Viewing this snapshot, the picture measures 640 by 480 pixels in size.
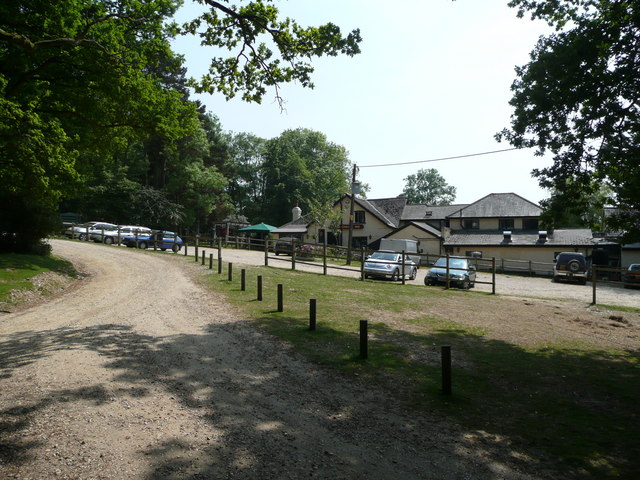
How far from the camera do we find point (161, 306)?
12258 millimetres

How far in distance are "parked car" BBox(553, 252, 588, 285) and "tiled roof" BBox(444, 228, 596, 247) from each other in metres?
10.3

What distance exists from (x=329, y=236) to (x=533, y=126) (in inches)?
1623

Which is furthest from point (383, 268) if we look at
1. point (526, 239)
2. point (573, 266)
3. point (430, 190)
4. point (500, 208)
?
point (430, 190)

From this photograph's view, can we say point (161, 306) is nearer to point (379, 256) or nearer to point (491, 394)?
point (491, 394)

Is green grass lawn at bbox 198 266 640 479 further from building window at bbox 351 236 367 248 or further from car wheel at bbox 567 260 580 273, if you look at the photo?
building window at bbox 351 236 367 248

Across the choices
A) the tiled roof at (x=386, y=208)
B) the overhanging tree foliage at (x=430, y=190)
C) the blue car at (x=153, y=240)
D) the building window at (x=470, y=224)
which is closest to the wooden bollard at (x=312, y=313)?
the blue car at (x=153, y=240)

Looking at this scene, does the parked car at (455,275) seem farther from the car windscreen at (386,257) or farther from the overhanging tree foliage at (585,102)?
the overhanging tree foliage at (585,102)

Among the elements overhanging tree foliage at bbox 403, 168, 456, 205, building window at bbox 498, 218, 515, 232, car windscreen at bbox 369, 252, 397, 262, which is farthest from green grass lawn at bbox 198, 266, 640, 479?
overhanging tree foliage at bbox 403, 168, 456, 205

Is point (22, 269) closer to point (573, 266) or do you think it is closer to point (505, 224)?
point (573, 266)

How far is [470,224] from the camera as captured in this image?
48.4 metres

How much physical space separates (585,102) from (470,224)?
39.8 metres

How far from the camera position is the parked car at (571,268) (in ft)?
96.8

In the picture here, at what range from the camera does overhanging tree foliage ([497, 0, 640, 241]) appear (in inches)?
367

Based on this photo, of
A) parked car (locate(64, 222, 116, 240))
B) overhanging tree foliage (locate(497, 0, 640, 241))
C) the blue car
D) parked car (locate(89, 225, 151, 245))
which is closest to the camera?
overhanging tree foliage (locate(497, 0, 640, 241))
